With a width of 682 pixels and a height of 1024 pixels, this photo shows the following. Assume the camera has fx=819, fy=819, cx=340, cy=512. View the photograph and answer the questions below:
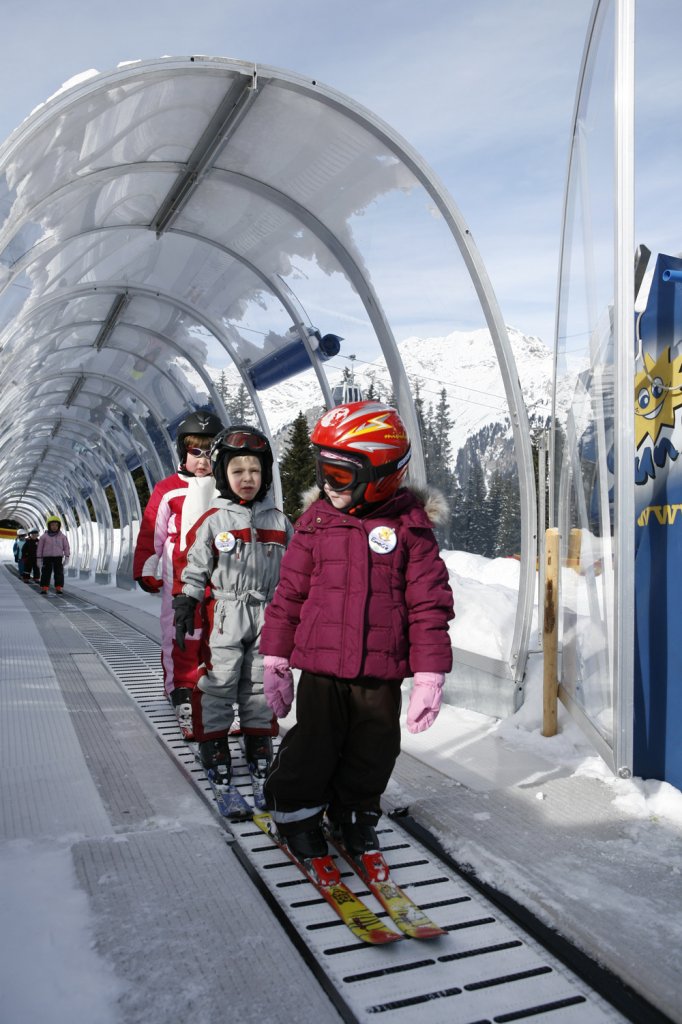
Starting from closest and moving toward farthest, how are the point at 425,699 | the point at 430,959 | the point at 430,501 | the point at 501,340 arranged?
the point at 430,959, the point at 425,699, the point at 430,501, the point at 501,340

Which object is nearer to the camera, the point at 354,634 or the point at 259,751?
the point at 354,634

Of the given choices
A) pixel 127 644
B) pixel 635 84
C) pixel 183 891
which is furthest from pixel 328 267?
pixel 183 891

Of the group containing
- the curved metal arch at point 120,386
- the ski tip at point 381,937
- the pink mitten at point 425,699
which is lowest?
the ski tip at point 381,937

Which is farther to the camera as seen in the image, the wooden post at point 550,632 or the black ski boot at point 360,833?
the wooden post at point 550,632

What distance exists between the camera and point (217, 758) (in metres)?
3.76

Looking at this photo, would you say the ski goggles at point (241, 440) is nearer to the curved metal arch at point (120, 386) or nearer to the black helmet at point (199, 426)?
the black helmet at point (199, 426)

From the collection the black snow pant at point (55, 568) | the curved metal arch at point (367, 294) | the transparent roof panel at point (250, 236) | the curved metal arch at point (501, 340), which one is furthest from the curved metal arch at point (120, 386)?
the curved metal arch at point (501, 340)

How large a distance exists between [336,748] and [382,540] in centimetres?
77

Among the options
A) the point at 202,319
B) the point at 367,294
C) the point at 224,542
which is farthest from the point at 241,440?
the point at 202,319

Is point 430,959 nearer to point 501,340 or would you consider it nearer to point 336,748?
point 336,748

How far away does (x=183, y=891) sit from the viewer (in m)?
2.69

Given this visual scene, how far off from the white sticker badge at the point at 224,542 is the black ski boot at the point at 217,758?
88 cm

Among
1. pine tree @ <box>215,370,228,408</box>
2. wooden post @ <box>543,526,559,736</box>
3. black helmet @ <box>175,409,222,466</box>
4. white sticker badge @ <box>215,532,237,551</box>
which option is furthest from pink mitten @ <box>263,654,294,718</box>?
pine tree @ <box>215,370,228,408</box>

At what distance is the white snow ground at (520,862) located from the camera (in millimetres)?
2182
